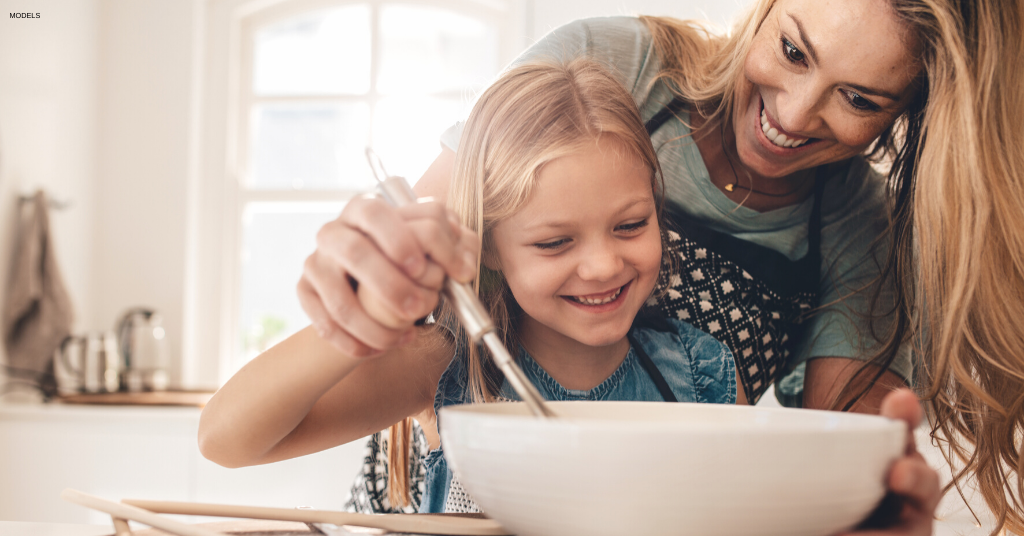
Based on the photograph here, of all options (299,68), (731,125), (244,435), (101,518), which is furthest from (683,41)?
(101,518)

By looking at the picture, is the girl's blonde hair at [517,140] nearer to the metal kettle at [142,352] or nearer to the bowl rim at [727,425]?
the bowl rim at [727,425]

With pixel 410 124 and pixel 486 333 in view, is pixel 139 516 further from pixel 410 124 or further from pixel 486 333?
pixel 410 124

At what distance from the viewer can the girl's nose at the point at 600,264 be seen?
70cm

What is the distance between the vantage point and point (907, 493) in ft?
1.19

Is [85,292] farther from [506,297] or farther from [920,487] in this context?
[920,487]

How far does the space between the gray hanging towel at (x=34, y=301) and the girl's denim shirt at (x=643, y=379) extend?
6.65ft

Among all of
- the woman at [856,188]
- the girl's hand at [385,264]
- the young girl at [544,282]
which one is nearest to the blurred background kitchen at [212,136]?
the woman at [856,188]

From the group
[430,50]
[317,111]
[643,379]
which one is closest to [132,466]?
[317,111]

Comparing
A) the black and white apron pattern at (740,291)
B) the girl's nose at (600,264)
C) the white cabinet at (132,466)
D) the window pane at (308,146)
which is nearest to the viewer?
the girl's nose at (600,264)

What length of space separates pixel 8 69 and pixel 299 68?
916 millimetres

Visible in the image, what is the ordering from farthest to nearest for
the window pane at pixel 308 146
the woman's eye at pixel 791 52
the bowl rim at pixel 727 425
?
the window pane at pixel 308 146 → the woman's eye at pixel 791 52 → the bowl rim at pixel 727 425

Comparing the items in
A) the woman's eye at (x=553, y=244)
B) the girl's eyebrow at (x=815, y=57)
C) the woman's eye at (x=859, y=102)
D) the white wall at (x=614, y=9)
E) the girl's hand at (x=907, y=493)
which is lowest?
the girl's hand at (x=907, y=493)

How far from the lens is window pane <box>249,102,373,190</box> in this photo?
267 centimetres

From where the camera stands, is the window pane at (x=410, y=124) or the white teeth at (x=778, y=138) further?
the window pane at (x=410, y=124)
